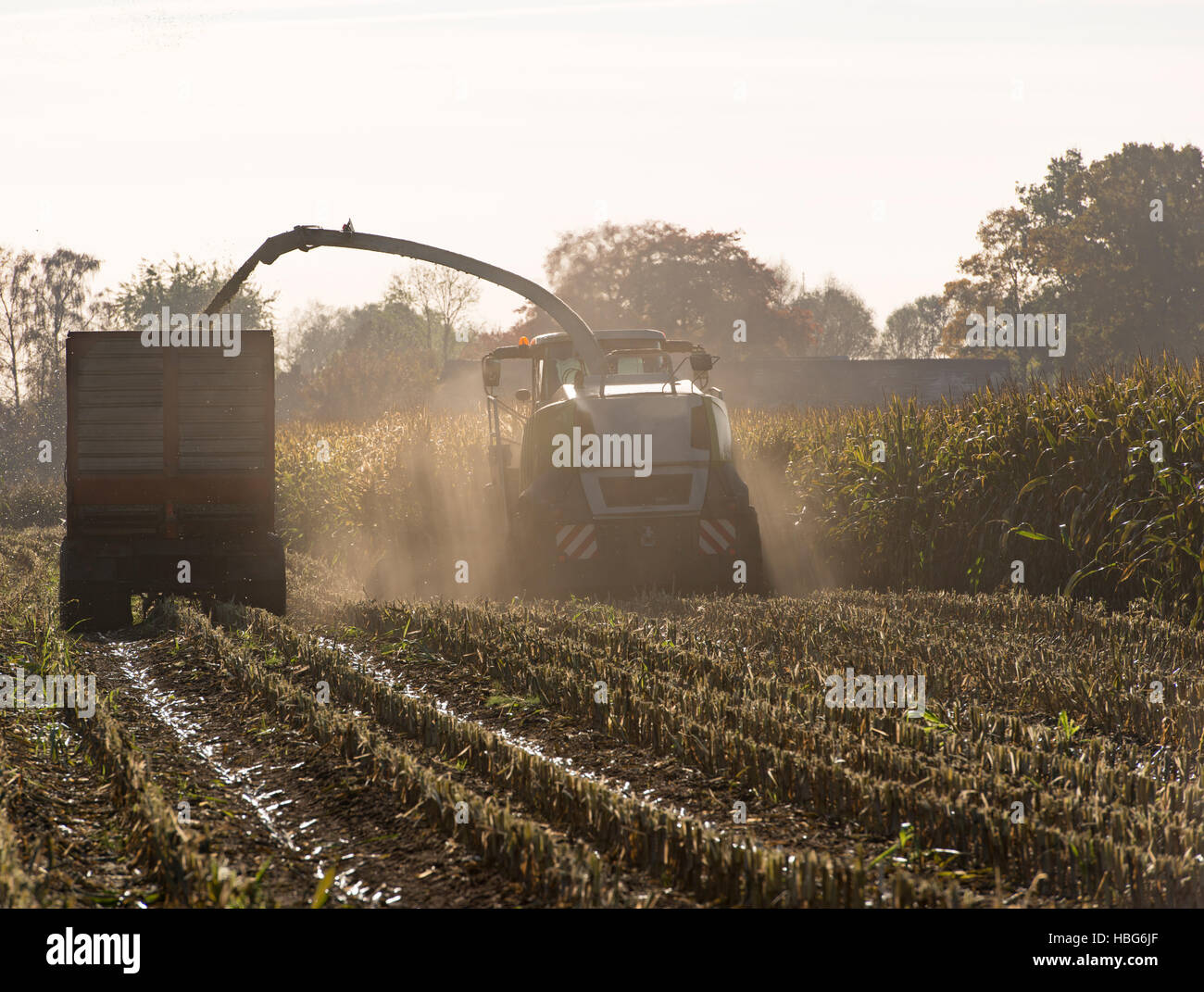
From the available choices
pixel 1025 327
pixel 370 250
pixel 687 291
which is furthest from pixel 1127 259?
pixel 370 250

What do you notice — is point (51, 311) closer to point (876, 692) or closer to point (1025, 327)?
point (1025, 327)

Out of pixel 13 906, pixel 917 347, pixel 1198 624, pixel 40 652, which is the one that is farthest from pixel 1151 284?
pixel 917 347

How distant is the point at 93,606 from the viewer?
1154 centimetres

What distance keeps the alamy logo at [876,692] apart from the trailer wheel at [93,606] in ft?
25.6

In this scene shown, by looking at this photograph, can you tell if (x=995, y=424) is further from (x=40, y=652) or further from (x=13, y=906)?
(x=13, y=906)

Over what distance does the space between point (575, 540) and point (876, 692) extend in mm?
5673

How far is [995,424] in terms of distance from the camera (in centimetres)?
1174

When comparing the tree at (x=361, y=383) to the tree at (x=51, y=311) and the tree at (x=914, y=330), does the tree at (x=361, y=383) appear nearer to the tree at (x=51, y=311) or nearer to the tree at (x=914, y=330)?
the tree at (x=51, y=311)

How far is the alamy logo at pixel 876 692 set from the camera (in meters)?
6.46

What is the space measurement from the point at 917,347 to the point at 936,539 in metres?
107

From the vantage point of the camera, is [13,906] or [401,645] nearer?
[13,906]
